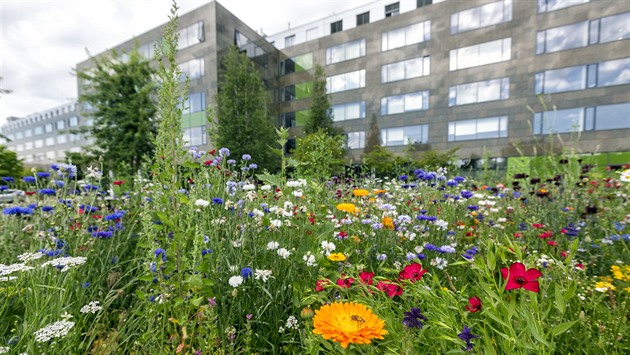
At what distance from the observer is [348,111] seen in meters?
25.4

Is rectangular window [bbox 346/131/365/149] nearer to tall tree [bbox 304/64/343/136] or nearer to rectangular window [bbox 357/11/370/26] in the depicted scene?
tall tree [bbox 304/64/343/136]

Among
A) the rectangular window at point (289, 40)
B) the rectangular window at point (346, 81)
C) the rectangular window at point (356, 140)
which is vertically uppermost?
the rectangular window at point (289, 40)

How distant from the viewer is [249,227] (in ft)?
7.84

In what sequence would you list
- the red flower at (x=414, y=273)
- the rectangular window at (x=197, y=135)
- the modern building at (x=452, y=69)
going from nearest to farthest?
the red flower at (x=414, y=273) < the modern building at (x=452, y=69) < the rectangular window at (x=197, y=135)

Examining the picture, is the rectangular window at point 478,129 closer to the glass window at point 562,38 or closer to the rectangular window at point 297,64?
the glass window at point 562,38

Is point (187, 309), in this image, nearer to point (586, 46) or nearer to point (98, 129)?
point (98, 129)

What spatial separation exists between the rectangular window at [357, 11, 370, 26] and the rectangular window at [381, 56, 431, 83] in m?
6.32

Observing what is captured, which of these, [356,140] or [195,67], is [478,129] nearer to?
[356,140]

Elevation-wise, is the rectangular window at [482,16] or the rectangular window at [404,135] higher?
the rectangular window at [482,16]

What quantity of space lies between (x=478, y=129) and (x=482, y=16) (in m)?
8.60

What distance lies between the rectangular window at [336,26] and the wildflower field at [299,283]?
94.9 ft

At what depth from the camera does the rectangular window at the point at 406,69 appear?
22.3m

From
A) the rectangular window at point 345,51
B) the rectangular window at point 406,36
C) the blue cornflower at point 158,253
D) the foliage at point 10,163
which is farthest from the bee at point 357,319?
the rectangular window at point 345,51

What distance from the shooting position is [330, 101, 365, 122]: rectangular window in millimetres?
24844
